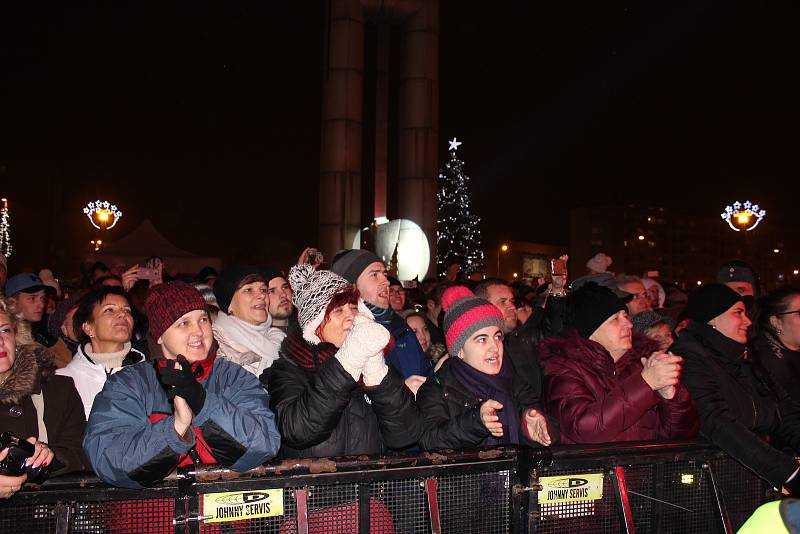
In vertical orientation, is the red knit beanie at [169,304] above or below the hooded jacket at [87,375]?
above

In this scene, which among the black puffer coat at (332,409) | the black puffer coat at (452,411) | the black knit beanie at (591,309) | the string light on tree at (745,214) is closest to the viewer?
the black puffer coat at (332,409)

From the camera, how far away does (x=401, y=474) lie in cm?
271

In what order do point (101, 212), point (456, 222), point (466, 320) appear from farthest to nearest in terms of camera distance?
point (456, 222)
point (101, 212)
point (466, 320)

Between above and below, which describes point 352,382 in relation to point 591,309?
below

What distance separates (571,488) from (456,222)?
89.8 ft

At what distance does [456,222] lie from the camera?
98.7 feet

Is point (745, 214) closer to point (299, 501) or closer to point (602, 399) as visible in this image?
point (602, 399)

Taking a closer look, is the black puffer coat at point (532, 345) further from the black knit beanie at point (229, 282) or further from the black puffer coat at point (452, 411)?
the black knit beanie at point (229, 282)

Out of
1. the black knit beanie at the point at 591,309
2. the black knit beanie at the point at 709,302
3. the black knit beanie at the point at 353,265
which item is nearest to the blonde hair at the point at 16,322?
the black knit beanie at the point at 353,265

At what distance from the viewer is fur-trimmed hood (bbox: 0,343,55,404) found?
3.23 metres

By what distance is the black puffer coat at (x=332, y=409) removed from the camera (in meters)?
2.81

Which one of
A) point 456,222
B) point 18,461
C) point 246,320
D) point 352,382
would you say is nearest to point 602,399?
point 352,382

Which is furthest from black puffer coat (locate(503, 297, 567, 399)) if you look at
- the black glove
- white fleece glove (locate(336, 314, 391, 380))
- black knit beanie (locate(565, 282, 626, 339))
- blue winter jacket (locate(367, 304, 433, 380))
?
the black glove

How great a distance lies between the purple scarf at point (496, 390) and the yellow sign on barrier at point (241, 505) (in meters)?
1.39
